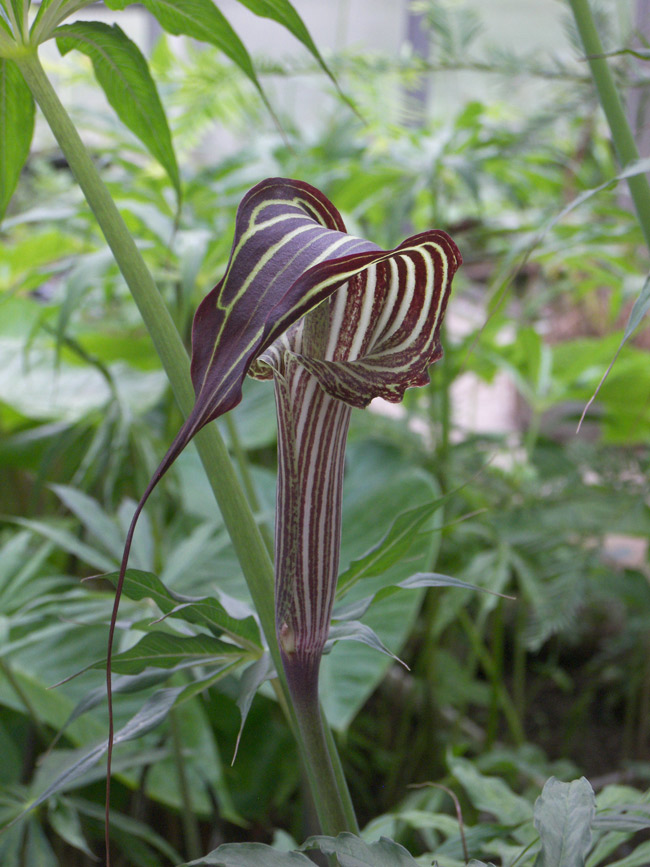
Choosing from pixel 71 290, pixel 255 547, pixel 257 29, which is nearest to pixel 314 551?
pixel 255 547

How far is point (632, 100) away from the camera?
129 centimetres

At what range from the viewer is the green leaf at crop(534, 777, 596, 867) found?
0.87 ft

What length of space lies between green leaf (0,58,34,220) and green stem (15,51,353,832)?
0.05 meters

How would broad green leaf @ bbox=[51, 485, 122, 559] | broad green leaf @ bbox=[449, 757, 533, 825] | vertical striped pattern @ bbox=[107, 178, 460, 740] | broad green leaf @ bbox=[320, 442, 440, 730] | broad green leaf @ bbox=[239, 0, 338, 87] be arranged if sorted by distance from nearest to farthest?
vertical striped pattern @ bbox=[107, 178, 460, 740]
broad green leaf @ bbox=[239, 0, 338, 87]
broad green leaf @ bbox=[449, 757, 533, 825]
broad green leaf @ bbox=[51, 485, 122, 559]
broad green leaf @ bbox=[320, 442, 440, 730]

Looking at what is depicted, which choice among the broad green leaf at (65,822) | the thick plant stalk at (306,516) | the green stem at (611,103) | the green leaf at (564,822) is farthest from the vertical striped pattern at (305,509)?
the broad green leaf at (65,822)

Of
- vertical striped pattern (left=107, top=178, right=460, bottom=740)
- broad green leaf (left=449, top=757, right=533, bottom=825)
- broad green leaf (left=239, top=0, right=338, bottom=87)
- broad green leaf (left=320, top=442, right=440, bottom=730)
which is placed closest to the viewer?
vertical striped pattern (left=107, top=178, right=460, bottom=740)

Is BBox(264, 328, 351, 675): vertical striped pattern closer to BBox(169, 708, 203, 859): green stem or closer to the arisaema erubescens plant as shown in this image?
the arisaema erubescens plant

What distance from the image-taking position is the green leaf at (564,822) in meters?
0.26

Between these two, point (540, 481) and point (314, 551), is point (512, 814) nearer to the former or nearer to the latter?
point (314, 551)

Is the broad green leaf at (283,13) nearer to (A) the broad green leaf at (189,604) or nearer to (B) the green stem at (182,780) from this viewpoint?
(A) the broad green leaf at (189,604)

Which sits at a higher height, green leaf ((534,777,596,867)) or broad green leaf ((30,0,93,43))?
broad green leaf ((30,0,93,43))

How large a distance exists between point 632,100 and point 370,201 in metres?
0.57

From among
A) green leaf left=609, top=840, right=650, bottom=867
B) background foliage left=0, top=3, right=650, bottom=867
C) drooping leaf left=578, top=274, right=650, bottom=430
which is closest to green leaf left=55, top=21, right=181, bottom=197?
Answer: background foliage left=0, top=3, right=650, bottom=867

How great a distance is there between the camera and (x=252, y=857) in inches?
10.5
